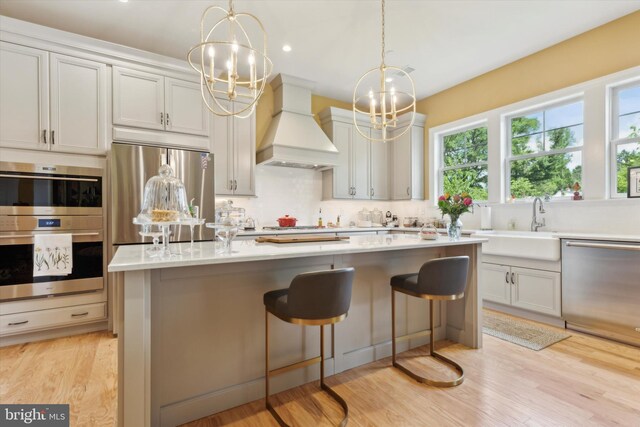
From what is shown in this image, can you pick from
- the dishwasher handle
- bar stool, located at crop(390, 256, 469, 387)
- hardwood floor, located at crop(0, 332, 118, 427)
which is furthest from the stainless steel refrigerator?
the dishwasher handle

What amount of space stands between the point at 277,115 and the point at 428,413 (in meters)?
3.93

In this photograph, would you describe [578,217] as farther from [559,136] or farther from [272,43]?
[272,43]

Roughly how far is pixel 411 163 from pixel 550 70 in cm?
206

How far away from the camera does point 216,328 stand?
6.09 ft

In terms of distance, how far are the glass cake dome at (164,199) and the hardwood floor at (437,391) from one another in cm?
115

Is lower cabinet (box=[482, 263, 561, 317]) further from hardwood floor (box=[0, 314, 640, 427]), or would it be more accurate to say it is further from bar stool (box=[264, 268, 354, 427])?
bar stool (box=[264, 268, 354, 427])

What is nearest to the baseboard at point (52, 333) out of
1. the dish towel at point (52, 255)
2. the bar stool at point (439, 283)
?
the dish towel at point (52, 255)

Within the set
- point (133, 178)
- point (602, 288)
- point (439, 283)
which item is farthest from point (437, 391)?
point (133, 178)

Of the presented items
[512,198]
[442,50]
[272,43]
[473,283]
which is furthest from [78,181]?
[512,198]

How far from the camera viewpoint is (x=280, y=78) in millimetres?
4434

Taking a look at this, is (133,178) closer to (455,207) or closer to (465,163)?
(455,207)

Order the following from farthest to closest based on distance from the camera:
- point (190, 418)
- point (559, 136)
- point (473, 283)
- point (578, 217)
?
point (559, 136) → point (578, 217) → point (473, 283) → point (190, 418)

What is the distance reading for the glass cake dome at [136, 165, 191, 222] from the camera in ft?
5.71

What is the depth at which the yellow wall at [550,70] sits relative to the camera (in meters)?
3.18
